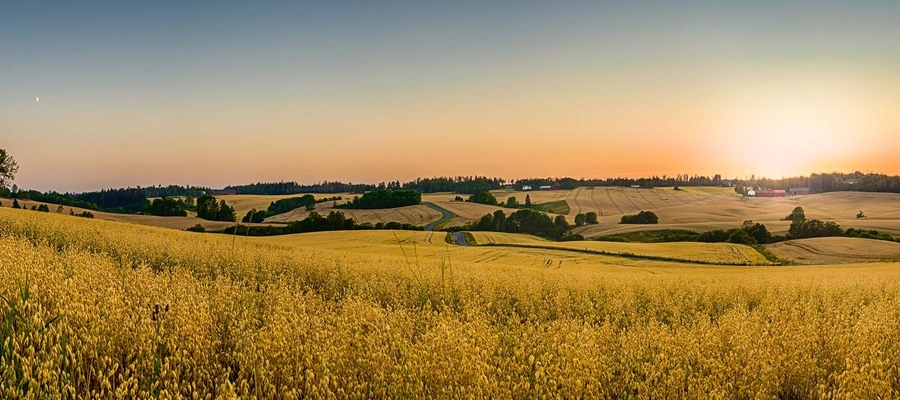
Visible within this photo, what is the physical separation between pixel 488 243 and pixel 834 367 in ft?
197

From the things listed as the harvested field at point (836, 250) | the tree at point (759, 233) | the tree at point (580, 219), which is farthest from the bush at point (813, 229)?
the tree at point (580, 219)

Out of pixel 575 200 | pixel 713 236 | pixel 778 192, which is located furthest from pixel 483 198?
pixel 778 192

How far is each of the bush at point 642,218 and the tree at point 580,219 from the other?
716 cm

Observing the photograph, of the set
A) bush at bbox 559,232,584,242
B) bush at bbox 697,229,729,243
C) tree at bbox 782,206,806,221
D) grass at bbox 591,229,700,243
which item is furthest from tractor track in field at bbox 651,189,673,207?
bush at bbox 559,232,584,242

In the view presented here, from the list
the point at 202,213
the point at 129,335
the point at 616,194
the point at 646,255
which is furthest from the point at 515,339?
the point at 616,194

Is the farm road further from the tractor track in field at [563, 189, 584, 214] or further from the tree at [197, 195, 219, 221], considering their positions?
the tree at [197, 195, 219, 221]

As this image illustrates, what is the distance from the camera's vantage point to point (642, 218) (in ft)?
324

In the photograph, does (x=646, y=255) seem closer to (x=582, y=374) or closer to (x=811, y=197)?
(x=582, y=374)

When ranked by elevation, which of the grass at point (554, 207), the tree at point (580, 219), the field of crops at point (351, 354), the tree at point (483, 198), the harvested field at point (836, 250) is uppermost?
the tree at point (483, 198)

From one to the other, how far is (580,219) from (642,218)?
457 inches

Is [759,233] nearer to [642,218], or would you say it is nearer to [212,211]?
[642,218]

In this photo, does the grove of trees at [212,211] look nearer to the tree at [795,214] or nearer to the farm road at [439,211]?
the farm road at [439,211]

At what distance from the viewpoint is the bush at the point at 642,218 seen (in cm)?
9775

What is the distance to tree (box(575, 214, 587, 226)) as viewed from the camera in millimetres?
99250
